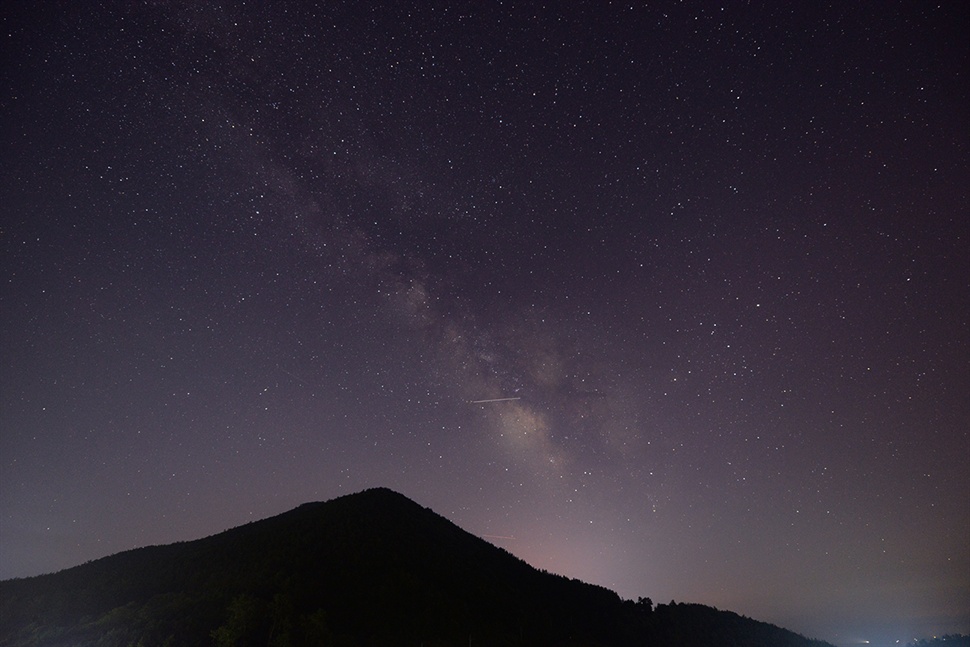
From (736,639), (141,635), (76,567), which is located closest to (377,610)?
(141,635)

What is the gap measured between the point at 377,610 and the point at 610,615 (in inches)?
3068

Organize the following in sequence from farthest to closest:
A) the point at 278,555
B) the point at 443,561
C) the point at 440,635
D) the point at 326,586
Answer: the point at 443,561
the point at 278,555
the point at 326,586
the point at 440,635

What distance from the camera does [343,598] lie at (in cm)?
10506

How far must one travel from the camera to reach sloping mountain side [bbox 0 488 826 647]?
298 feet

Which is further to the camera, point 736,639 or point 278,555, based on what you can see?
point 736,639

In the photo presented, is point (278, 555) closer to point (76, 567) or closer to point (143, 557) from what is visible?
point (143, 557)

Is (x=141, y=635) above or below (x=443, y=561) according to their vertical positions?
below

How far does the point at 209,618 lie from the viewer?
92.9 m

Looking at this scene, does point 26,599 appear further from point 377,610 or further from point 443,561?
point 443,561

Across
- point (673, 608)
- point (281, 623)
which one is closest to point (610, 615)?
point (673, 608)

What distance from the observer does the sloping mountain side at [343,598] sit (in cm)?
9088

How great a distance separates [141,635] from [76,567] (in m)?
85.8

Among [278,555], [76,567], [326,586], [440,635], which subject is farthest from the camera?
[76,567]

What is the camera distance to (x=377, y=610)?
338 ft
